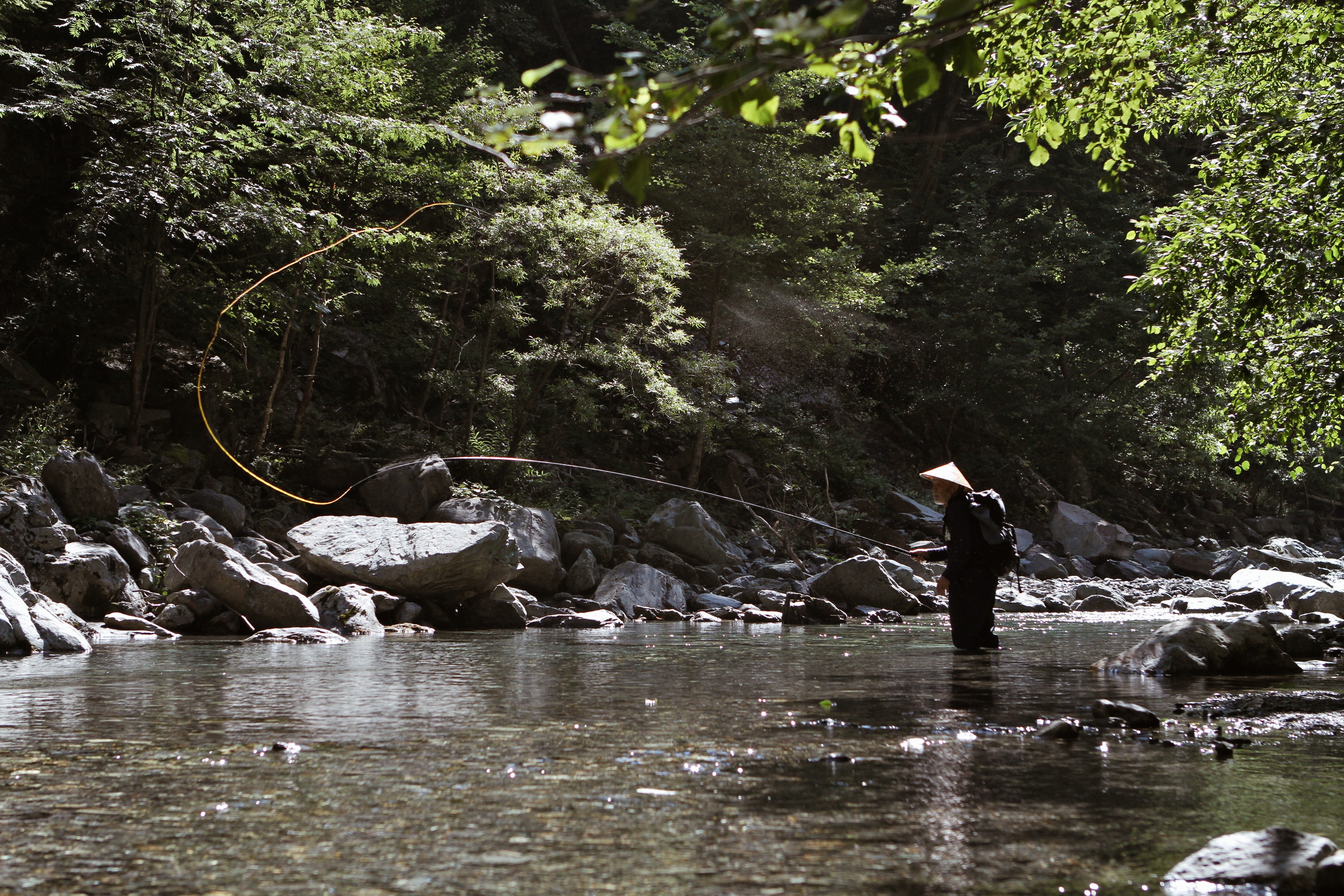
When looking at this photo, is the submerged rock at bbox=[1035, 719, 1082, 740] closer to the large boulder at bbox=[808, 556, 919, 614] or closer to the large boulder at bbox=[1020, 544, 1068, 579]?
the large boulder at bbox=[808, 556, 919, 614]

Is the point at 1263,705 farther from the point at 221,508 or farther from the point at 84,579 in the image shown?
the point at 221,508

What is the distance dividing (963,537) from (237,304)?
11266 millimetres

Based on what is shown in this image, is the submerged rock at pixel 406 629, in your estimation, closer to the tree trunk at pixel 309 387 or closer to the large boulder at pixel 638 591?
the large boulder at pixel 638 591

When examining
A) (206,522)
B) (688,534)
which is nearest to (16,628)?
(206,522)

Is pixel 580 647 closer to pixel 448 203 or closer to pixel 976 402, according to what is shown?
pixel 448 203

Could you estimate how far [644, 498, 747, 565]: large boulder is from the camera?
15164 mm

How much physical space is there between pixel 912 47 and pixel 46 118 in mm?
15600

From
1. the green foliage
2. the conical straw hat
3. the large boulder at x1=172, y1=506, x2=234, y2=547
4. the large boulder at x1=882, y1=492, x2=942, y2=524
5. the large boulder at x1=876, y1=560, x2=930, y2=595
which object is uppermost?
the green foliage

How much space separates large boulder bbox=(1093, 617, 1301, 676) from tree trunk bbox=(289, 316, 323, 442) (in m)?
12.1

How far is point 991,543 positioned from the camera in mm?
7078

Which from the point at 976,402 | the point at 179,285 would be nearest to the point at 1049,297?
the point at 976,402

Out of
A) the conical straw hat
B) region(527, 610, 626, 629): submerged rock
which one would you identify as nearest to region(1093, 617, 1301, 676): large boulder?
the conical straw hat

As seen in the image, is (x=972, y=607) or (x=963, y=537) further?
(x=972, y=607)

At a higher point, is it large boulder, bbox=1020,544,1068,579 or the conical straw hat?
the conical straw hat
